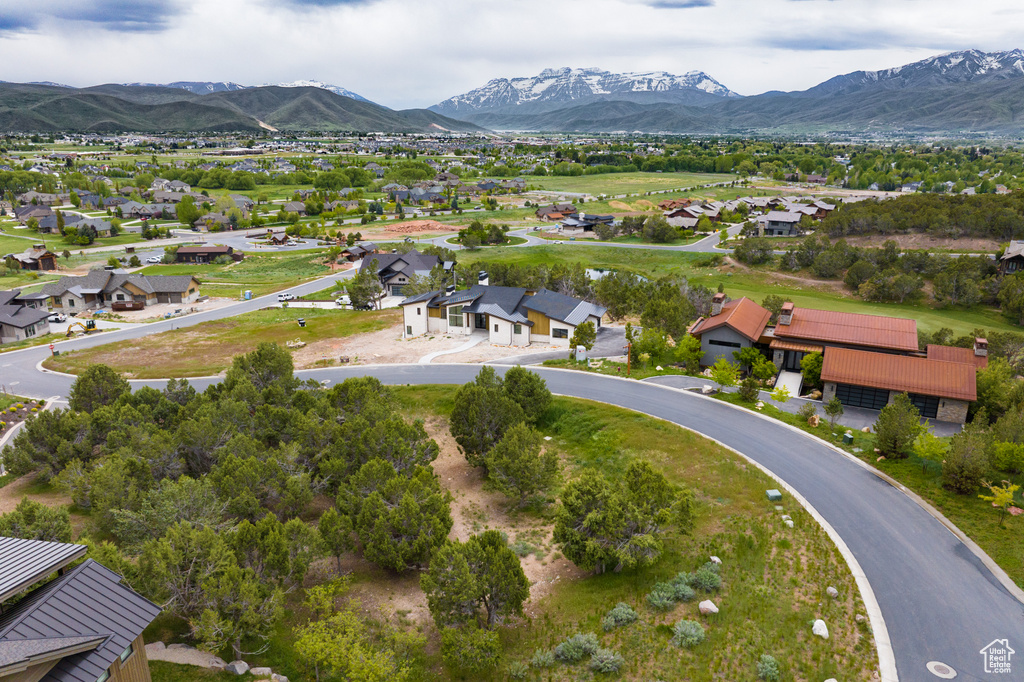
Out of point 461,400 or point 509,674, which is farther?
point 461,400

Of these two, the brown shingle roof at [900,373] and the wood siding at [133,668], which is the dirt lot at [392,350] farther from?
the wood siding at [133,668]

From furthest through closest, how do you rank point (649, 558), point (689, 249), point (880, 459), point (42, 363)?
point (689, 249)
point (42, 363)
point (880, 459)
point (649, 558)

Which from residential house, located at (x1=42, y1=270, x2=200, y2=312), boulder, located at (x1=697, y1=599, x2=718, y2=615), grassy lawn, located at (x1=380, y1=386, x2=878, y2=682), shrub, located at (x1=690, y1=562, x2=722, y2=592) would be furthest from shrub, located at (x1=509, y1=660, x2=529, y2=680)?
residential house, located at (x1=42, y1=270, x2=200, y2=312)

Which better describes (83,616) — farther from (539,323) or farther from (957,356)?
(957,356)

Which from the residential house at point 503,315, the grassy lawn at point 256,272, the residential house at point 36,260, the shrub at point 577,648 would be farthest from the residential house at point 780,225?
the residential house at point 36,260

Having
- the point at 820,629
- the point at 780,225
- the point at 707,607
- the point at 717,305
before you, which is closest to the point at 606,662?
the point at 707,607

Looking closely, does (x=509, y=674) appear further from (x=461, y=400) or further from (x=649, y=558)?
(x=461, y=400)

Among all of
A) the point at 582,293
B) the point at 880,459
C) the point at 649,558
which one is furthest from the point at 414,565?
the point at 582,293
